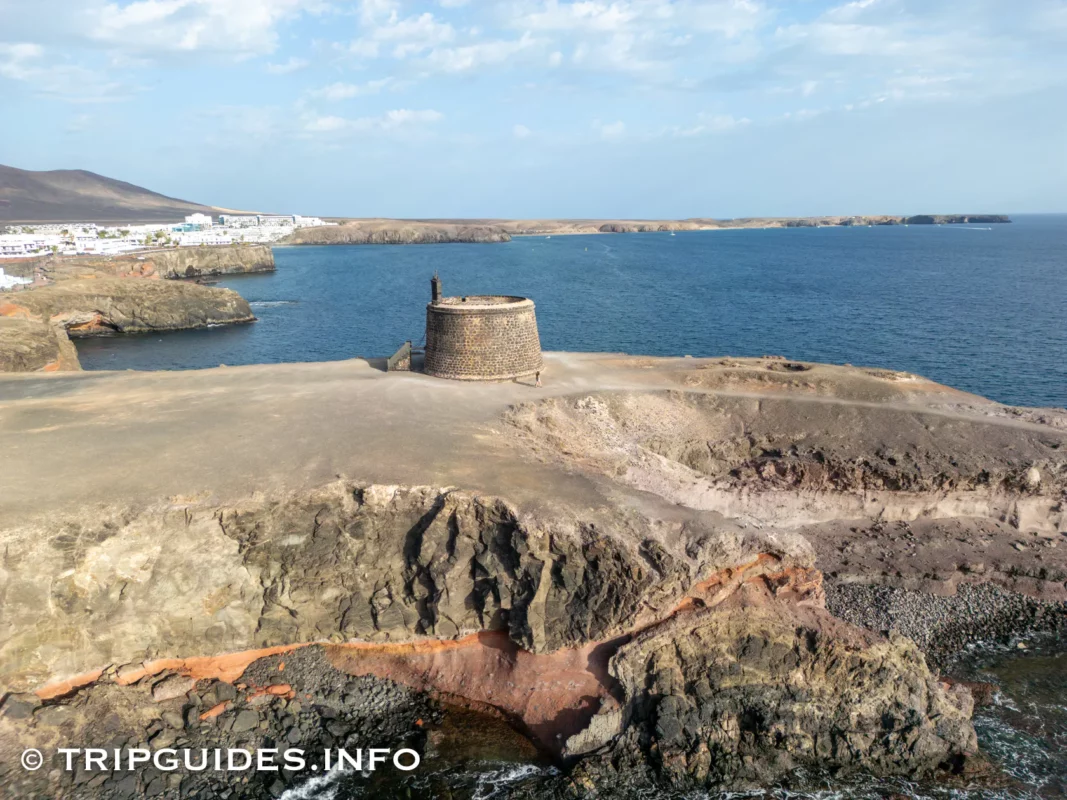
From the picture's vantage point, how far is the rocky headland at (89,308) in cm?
4806

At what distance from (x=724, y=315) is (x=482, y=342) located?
165 ft

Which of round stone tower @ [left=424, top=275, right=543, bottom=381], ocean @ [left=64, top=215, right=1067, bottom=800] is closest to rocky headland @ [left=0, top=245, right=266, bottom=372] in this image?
ocean @ [left=64, top=215, right=1067, bottom=800]

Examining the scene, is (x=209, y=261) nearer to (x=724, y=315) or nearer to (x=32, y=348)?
(x=32, y=348)

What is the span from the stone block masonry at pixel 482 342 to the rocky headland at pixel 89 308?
30180 millimetres

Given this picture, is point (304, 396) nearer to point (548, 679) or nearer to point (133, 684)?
point (133, 684)

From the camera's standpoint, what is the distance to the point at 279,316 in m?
87.4

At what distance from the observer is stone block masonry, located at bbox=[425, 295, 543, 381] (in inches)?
1469

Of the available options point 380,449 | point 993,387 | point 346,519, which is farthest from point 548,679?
point 993,387

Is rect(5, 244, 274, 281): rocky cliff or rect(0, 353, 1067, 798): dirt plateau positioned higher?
rect(5, 244, 274, 281): rocky cliff

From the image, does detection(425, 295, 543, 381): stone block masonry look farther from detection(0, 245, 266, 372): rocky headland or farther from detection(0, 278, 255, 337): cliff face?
detection(0, 278, 255, 337): cliff face

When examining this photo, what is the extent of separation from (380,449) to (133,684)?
1077cm

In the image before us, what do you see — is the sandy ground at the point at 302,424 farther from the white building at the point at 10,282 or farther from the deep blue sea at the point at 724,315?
the white building at the point at 10,282

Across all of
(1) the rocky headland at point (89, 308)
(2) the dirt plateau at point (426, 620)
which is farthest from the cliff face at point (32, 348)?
(2) the dirt plateau at point (426, 620)

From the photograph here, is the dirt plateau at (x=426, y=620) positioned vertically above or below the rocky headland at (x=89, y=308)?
below
